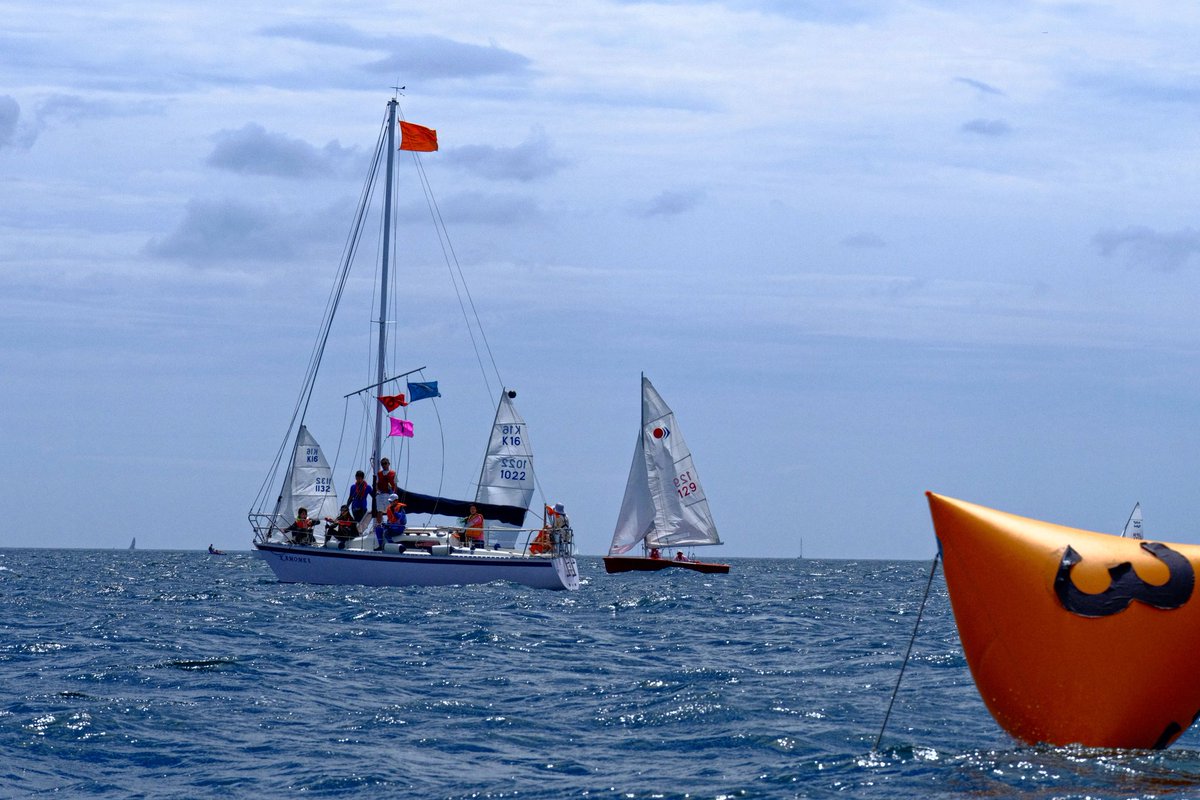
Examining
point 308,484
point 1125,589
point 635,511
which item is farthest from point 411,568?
point 1125,589

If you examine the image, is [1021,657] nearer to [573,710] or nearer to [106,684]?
[573,710]

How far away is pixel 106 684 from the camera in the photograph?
1545 cm

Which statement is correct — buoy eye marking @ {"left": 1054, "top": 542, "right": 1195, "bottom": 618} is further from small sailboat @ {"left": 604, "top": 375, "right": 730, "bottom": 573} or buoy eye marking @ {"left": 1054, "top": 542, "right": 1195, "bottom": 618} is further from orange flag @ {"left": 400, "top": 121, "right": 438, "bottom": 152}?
small sailboat @ {"left": 604, "top": 375, "right": 730, "bottom": 573}

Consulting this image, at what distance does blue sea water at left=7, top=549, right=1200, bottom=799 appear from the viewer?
10953mm

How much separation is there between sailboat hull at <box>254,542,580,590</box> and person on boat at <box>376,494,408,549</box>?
65cm

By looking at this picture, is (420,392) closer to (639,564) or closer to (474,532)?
(474,532)

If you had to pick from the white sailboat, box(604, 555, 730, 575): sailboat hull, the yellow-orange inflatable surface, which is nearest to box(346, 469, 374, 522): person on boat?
the white sailboat

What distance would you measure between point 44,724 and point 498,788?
4.66m

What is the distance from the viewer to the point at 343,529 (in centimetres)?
3534

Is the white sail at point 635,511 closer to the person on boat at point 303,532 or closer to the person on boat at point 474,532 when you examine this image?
the person on boat at point 474,532

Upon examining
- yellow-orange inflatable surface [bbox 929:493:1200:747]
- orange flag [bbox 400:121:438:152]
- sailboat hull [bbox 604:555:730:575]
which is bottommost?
sailboat hull [bbox 604:555:730:575]

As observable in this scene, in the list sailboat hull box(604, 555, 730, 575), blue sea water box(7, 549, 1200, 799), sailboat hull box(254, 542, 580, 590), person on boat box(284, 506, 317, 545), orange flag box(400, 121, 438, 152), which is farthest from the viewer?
sailboat hull box(604, 555, 730, 575)

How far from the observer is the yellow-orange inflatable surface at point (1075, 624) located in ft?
37.2

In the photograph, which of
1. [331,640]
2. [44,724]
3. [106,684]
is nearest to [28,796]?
[44,724]
